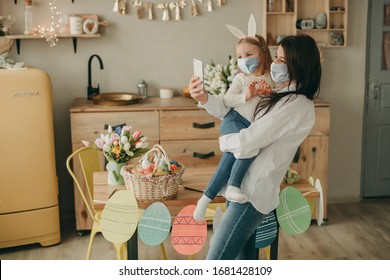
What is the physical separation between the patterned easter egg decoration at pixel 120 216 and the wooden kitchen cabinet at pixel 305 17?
231cm

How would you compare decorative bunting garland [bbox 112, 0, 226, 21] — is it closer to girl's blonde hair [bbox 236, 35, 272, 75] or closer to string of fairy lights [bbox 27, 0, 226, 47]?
string of fairy lights [bbox 27, 0, 226, 47]

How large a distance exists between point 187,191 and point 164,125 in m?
1.39

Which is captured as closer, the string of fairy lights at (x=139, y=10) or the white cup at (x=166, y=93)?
the string of fairy lights at (x=139, y=10)

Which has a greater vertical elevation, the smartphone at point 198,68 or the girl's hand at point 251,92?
the smartphone at point 198,68

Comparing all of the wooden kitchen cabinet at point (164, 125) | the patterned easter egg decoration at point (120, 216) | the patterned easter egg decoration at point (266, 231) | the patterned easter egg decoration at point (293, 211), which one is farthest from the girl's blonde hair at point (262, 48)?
the wooden kitchen cabinet at point (164, 125)

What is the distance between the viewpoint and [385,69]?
16.1 ft

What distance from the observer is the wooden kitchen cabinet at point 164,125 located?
4.18 metres

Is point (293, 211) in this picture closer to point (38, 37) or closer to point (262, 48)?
point (262, 48)

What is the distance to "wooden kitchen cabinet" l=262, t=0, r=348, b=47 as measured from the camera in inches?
181

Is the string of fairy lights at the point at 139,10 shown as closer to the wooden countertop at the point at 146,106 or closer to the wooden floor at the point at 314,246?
the wooden countertop at the point at 146,106

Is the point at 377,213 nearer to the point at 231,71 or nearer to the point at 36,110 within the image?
the point at 231,71

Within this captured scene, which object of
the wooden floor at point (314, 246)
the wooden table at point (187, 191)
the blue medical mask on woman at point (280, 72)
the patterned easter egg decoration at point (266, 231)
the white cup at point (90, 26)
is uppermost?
the white cup at point (90, 26)
